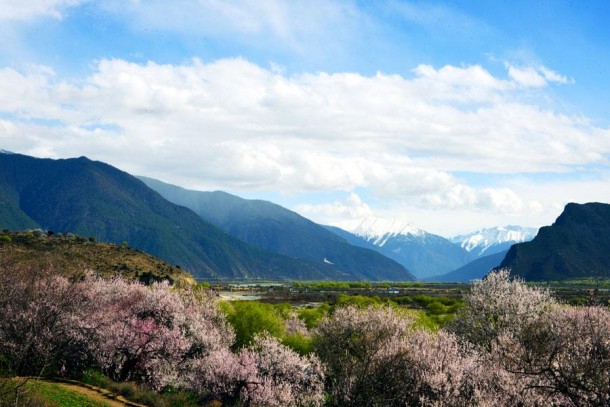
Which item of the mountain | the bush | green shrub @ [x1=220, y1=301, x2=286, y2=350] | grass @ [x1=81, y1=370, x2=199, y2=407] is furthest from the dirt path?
the mountain

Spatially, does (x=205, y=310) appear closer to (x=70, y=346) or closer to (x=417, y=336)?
(x=70, y=346)

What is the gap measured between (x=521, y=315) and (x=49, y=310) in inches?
1745

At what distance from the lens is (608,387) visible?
63.3ft

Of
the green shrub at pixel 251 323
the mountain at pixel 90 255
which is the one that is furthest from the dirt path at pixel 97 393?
the mountain at pixel 90 255

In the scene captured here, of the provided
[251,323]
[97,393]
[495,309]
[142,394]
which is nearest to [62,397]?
[97,393]

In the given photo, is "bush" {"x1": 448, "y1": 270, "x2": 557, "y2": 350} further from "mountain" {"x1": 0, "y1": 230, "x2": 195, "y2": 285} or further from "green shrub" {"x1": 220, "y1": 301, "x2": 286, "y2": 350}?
"mountain" {"x1": 0, "y1": 230, "x2": 195, "y2": 285}

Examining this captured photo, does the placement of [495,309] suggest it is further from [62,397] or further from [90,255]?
[90,255]

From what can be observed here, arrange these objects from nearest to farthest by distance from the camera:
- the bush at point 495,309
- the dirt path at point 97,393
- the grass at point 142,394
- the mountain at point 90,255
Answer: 1. the dirt path at point 97,393
2. the grass at point 142,394
3. the bush at point 495,309
4. the mountain at point 90,255

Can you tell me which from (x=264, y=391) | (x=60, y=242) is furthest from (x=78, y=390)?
(x=60, y=242)

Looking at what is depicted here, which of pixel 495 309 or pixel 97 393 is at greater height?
pixel 495 309

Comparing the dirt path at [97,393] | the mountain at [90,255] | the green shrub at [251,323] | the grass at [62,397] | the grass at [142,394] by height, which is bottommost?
the grass at [142,394]

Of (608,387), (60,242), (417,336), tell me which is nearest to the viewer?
(608,387)

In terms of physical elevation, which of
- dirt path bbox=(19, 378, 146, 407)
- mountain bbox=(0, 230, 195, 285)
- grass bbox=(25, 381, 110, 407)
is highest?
mountain bbox=(0, 230, 195, 285)

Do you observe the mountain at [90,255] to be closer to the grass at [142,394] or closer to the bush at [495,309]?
the grass at [142,394]
